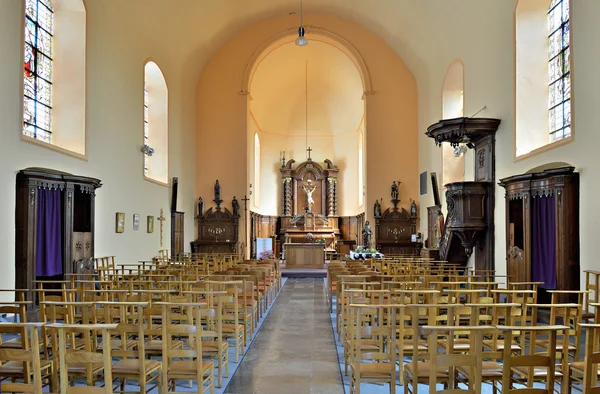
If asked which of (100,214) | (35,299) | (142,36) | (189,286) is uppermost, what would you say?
(142,36)

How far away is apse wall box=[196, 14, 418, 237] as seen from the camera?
20.0 metres

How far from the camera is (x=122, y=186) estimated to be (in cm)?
1343

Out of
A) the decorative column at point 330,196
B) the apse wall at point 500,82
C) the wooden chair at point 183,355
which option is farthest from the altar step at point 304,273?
the wooden chair at point 183,355

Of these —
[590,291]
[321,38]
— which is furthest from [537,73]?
[321,38]

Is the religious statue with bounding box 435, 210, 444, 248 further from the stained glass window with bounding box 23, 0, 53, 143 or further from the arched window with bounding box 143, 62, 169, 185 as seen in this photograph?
the stained glass window with bounding box 23, 0, 53, 143

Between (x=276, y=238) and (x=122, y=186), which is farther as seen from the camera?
(x=276, y=238)

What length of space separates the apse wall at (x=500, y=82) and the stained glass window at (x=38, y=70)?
9922 millimetres

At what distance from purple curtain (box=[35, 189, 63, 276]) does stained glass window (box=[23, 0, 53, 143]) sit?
1606 millimetres

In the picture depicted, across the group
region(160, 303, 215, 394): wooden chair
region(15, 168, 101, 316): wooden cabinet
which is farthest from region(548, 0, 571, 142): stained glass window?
region(15, 168, 101, 316): wooden cabinet

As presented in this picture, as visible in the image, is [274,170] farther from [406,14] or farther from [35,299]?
[35,299]

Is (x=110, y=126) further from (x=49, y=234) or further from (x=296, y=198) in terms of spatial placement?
(x=296, y=198)

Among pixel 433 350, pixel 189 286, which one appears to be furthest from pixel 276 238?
pixel 433 350

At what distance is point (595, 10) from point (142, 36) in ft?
37.7

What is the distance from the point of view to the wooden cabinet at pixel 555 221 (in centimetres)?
816
